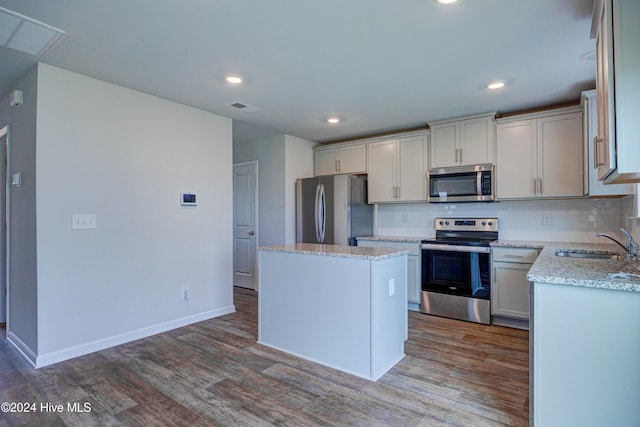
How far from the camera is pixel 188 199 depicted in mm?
3652

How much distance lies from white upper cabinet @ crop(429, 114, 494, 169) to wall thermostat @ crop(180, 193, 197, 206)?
2.82 meters

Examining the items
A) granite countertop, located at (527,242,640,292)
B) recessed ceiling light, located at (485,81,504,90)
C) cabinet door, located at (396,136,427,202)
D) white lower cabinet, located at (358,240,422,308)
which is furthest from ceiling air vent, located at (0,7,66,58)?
white lower cabinet, located at (358,240,422,308)

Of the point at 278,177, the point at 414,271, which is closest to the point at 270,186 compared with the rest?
the point at 278,177

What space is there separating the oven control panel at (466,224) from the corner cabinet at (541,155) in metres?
0.41

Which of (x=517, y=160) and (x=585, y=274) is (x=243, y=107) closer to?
(x=517, y=160)

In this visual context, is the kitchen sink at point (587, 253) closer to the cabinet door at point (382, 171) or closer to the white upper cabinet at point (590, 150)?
the white upper cabinet at point (590, 150)

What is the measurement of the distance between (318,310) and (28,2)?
266cm

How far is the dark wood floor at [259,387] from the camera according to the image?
6.56 feet

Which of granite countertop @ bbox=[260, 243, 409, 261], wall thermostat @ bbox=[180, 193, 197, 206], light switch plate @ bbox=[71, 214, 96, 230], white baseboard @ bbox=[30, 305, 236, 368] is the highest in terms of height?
wall thermostat @ bbox=[180, 193, 197, 206]

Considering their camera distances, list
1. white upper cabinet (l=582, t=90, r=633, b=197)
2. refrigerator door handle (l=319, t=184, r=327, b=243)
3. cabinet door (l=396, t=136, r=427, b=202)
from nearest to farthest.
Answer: white upper cabinet (l=582, t=90, r=633, b=197)
cabinet door (l=396, t=136, r=427, b=202)
refrigerator door handle (l=319, t=184, r=327, b=243)

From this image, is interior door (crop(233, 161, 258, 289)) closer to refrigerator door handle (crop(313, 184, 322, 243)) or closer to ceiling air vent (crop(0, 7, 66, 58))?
refrigerator door handle (crop(313, 184, 322, 243))

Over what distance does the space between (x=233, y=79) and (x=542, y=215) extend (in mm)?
3565

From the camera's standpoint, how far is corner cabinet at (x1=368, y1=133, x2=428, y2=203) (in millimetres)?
4367

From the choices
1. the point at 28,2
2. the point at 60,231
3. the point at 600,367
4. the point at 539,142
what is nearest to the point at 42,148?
the point at 60,231
